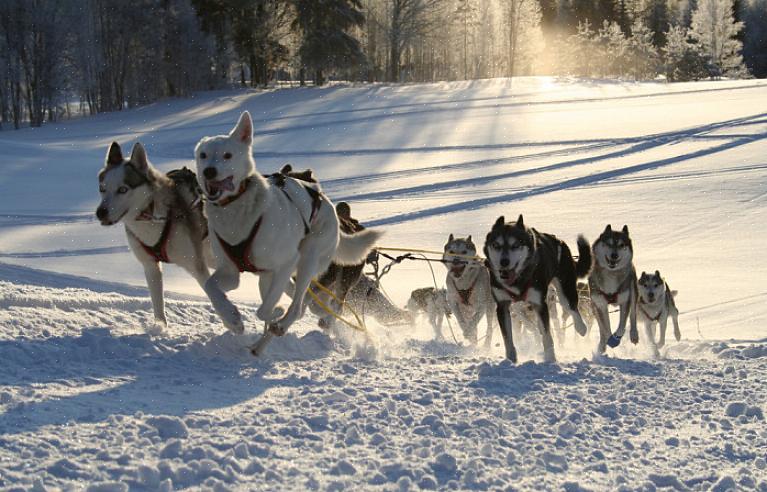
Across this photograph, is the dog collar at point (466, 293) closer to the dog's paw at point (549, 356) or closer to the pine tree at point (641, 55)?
the dog's paw at point (549, 356)

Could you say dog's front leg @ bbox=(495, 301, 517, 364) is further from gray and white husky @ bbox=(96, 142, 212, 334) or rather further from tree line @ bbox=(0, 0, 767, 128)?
tree line @ bbox=(0, 0, 767, 128)

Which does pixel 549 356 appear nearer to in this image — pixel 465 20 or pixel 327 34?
pixel 327 34

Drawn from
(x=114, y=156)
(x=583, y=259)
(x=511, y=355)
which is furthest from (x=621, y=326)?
(x=114, y=156)

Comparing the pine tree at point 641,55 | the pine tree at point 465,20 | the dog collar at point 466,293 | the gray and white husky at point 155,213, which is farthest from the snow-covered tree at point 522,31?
the gray and white husky at point 155,213

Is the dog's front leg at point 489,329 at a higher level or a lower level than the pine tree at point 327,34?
lower

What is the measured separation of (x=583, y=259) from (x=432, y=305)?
1.48 metres

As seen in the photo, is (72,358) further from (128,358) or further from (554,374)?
(554,374)

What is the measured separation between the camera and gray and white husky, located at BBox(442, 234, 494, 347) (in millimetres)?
6914

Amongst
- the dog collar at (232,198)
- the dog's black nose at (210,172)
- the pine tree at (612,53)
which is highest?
the pine tree at (612,53)

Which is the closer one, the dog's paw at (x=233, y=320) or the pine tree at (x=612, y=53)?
the dog's paw at (x=233, y=320)

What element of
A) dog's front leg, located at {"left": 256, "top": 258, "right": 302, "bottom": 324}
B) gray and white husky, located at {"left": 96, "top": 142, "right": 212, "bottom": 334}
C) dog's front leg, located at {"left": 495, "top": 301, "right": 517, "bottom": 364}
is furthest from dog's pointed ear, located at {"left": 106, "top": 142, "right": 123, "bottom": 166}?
dog's front leg, located at {"left": 495, "top": 301, "right": 517, "bottom": 364}

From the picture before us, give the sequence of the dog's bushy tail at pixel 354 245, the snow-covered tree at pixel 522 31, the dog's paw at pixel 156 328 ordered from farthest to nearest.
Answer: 1. the snow-covered tree at pixel 522 31
2. the dog's bushy tail at pixel 354 245
3. the dog's paw at pixel 156 328

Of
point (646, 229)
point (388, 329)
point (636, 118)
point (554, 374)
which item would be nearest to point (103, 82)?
point (636, 118)

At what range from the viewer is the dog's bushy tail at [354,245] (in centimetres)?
600
